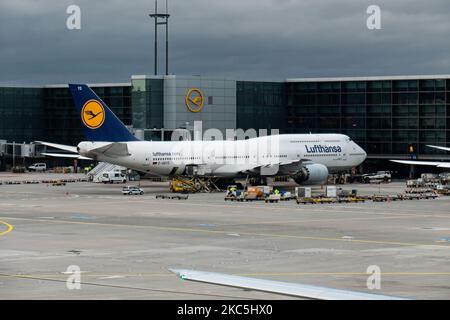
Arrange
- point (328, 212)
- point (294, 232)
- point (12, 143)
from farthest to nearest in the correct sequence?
point (12, 143), point (328, 212), point (294, 232)

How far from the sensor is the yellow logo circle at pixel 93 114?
10088 cm

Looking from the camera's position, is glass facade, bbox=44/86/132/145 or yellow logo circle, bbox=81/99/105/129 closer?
yellow logo circle, bbox=81/99/105/129

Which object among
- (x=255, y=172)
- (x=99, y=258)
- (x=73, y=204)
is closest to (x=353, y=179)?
(x=255, y=172)

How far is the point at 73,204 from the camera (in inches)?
3492

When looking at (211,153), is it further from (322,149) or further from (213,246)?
(213,246)

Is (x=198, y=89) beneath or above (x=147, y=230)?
above

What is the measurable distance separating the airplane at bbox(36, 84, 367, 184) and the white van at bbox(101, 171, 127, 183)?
66.5 feet

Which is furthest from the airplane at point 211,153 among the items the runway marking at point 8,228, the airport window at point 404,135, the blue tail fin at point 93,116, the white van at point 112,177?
the runway marking at point 8,228

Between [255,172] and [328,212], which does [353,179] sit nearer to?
[255,172]

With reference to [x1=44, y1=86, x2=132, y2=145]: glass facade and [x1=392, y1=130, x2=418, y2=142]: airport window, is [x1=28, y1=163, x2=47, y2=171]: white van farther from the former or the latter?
[x1=392, y1=130, x2=418, y2=142]: airport window

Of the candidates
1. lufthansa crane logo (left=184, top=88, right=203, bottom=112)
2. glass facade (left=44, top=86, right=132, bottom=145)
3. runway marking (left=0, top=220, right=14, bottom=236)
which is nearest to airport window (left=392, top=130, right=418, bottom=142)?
lufthansa crane logo (left=184, top=88, right=203, bottom=112)

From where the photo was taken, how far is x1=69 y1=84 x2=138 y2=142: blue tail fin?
101m

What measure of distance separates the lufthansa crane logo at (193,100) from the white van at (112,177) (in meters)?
15.3
